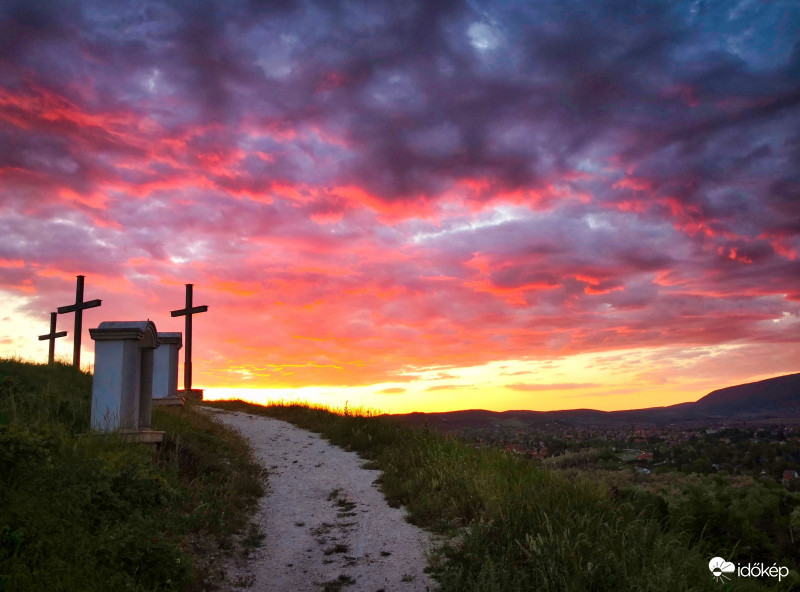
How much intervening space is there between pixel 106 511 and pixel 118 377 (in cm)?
555

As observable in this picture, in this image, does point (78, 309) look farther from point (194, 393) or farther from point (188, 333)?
point (194, 393)

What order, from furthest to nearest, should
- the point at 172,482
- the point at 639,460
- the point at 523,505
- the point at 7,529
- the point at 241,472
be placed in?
the point at 639,460 < the point at 241,472 < the point at 172,482 < the point at 523,505 < the point at 7,529

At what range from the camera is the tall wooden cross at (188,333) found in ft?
85.9

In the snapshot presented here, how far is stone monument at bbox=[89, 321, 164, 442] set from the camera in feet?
36.2

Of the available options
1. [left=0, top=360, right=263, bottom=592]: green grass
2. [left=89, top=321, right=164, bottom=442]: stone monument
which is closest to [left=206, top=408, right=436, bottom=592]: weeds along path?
[left=0, top=360, right=263, bottom=592]: green grass

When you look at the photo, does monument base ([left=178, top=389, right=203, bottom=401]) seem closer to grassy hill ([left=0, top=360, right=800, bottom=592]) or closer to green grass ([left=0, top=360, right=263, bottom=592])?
grassy hill ([left=0, top=360, right=800, bottom=592])

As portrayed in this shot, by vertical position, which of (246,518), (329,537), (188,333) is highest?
(188,333)

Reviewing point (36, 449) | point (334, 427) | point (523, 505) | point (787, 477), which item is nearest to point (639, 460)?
point (787, 477)

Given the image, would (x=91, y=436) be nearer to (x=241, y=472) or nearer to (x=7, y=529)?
(x=241, y=472)

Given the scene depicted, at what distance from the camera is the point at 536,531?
6.82 m

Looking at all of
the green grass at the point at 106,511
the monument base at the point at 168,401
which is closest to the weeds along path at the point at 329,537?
the green grass at the point at 106,511

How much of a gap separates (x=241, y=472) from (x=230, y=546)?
3856mm

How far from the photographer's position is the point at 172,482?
871 cm

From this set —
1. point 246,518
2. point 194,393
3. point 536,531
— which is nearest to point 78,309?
point 194,393
